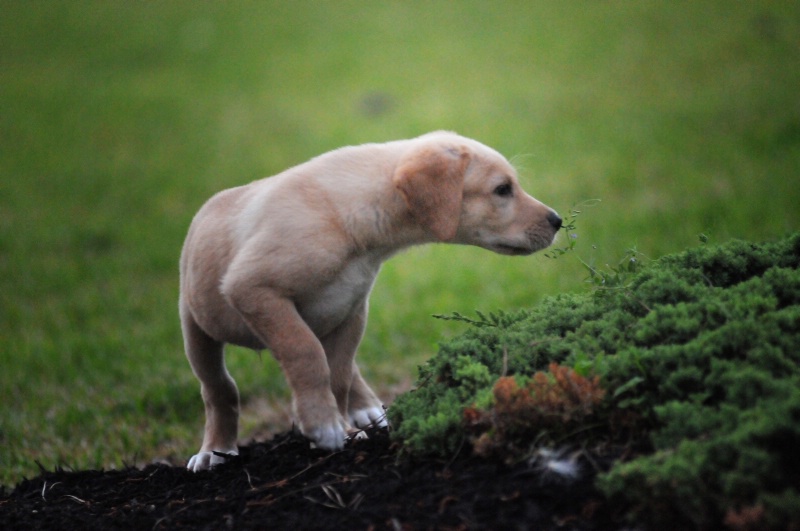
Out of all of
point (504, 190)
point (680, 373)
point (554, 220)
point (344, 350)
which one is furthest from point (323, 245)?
point (680, 373)

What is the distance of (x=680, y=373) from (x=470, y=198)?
1.59 m

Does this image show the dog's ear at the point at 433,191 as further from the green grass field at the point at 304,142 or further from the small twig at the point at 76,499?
the small twig at the point at 76,499

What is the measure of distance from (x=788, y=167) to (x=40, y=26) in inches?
836

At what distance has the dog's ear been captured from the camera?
12.4 feet

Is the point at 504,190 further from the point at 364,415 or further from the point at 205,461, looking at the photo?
the point at 205,461

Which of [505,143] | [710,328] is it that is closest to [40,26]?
[505,143]

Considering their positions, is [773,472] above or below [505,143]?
above

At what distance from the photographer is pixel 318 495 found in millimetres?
2990

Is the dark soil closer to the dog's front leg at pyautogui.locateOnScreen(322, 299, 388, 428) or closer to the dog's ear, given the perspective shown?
the dog's front leg at pyautogui.locateOnScreen(322, 299, 388, 428)

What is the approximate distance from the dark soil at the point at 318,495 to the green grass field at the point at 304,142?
3.96ft

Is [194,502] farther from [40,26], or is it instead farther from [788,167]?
[40,26]

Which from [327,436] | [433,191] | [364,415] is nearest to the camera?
[327,436]

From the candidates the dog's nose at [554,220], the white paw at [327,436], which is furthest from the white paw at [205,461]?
the dog's nose at [554,220]

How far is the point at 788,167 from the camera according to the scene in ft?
34.8
